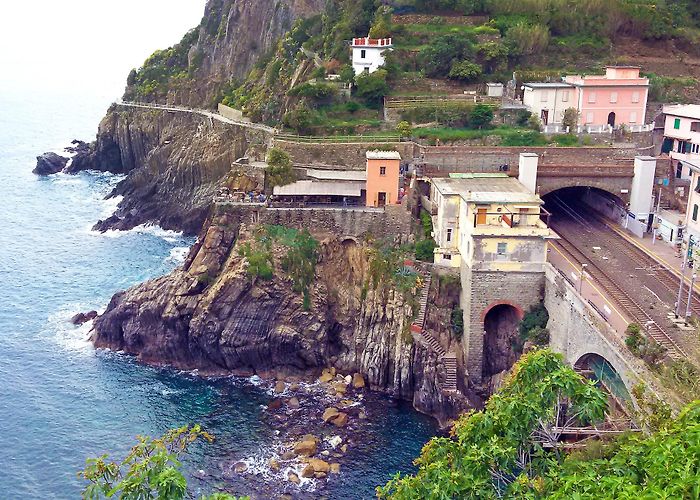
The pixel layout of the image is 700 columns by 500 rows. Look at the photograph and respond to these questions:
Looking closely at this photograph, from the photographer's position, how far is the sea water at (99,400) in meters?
40.4

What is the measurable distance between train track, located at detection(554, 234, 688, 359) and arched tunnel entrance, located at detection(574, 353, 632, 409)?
106 inches

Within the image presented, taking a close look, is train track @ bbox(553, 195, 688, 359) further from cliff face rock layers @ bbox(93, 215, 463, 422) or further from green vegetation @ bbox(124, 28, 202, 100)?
green vegetation @ bbox(124, 28, 202, 100)

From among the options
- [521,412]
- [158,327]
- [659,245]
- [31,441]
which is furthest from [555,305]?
[31,441]

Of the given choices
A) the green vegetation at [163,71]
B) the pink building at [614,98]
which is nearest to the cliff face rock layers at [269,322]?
the pink building at [614,98]

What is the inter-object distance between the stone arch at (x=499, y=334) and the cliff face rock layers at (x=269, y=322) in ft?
15.7

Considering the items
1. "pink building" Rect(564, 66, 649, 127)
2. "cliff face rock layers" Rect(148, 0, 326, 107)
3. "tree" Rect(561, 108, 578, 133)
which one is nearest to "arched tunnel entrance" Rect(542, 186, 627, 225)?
"tree" Rect(561, 108, 578, 133)

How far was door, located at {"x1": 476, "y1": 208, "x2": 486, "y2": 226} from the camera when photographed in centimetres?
4622

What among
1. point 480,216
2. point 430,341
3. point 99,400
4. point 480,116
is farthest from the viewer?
point 480,116

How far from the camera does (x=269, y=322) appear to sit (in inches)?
2044

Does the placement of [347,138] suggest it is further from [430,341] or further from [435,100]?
[430,341]

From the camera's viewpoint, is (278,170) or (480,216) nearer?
(480,216)

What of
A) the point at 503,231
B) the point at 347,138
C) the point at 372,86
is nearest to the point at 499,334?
the point at 503,231

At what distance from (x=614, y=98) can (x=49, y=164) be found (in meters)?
87.3

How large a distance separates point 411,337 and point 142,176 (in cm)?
5642
